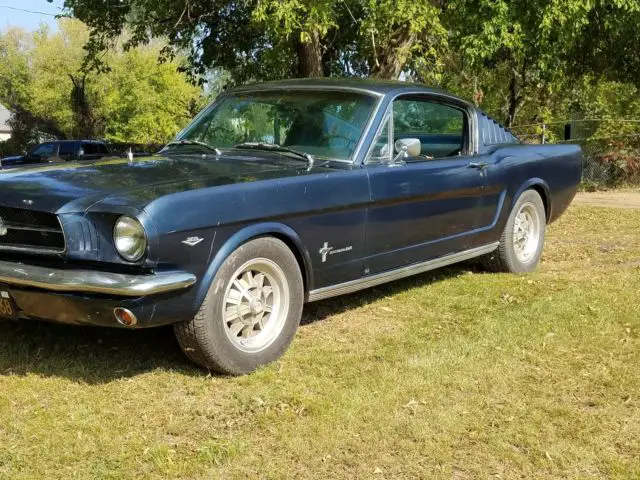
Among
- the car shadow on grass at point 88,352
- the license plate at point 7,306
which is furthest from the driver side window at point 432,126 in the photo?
the license plate at point 7,306

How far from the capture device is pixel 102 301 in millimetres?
3586

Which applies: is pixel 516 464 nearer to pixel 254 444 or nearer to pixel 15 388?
pixel 254 444

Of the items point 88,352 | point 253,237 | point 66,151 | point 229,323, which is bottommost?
point 88,352

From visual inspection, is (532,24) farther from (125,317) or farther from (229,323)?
(125,317)

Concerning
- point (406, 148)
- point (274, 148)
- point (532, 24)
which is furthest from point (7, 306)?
point (532, 24)

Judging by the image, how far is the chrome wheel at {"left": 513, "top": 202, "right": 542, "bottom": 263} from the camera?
675 cm

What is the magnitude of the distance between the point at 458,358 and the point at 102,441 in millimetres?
2083

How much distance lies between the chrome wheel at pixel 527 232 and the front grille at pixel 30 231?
4.24m

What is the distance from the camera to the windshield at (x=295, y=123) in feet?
16.2

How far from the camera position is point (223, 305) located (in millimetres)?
3928

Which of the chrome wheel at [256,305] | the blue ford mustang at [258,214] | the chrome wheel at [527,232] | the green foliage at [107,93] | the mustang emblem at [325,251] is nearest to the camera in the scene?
the blue ford mustang at [258,214]

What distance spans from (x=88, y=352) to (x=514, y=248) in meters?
3.92

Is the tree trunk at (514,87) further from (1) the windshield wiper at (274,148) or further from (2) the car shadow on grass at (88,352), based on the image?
(2) the car shadow on grass at (88,352)

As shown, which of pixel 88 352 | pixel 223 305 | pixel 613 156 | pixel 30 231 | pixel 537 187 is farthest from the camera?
pixel 613 156
